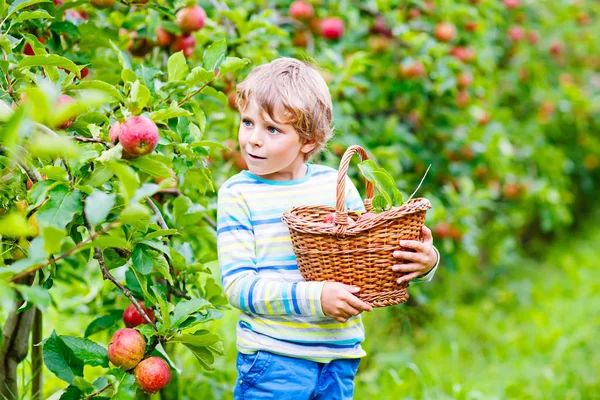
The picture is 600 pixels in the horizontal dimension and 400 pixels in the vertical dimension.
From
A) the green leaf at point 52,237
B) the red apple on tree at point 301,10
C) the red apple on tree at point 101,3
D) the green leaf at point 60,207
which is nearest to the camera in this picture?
the green leaf at point 52,237

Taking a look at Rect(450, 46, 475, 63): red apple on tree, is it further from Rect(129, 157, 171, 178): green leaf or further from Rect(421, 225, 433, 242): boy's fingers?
Rect(129, 157, 171, 178): green leaf

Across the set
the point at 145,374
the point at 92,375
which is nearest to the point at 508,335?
the point at 92,375

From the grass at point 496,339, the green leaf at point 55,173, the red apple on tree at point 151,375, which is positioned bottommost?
the grass at point 496,339

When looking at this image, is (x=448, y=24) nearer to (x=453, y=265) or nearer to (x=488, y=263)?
(x=453, y=265)

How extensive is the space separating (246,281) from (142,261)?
23cm

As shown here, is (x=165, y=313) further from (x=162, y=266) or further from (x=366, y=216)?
(x=366, y=216)

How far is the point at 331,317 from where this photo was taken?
5.04 ft

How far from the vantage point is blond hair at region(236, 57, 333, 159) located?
63.8 inches

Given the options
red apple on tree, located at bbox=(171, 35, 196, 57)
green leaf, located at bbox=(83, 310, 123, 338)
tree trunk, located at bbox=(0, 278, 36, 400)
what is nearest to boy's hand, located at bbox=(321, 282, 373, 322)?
green leaf, located at bbox=(83, 310, 123, 338)

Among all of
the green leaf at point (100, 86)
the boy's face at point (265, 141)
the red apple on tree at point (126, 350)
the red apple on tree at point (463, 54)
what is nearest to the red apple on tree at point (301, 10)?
the red apple on tree at point (463, 54)

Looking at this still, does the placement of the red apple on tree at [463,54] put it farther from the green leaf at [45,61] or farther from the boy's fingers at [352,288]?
the green leaf at [45,61]

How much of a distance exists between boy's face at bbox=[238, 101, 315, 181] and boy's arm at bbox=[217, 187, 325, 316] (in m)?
0.09

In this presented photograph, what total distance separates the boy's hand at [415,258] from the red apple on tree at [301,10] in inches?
63.5

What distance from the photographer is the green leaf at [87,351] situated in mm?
1549
